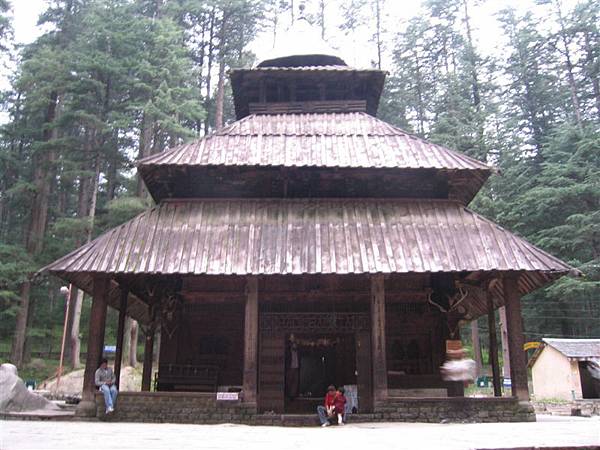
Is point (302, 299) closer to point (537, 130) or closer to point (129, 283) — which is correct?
point (129, 283)

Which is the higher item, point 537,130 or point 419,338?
point 537,130

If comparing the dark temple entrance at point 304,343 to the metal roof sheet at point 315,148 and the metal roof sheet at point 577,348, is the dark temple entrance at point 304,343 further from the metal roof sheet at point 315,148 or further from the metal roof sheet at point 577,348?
the metal roof sheet at point 577,348

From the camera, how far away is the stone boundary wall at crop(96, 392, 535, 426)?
12.8 m

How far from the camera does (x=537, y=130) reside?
42750mm

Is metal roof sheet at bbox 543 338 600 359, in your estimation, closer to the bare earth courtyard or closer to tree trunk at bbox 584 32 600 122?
the bare earth courtyard

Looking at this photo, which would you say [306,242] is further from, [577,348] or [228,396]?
[577,348]

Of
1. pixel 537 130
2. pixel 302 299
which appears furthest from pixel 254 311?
pixel 537 130

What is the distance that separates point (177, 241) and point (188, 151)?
3081mm

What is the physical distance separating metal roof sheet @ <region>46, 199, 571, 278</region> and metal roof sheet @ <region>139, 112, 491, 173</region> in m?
1.25

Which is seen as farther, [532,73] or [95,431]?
[532,73]

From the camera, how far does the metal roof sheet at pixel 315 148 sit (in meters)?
15.1

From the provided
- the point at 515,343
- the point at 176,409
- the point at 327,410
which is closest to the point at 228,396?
the point at 176,409

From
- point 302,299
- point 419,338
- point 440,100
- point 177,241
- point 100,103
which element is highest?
point 440,100

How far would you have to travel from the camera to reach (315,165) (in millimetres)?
15039
